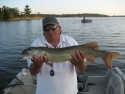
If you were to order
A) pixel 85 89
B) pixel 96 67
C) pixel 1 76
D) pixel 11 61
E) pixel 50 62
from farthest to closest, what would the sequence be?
1. pixel 11 61
2. pixel 96 67
3. pixel 1 76
4. pixel 85 89
5. pixel 50 62

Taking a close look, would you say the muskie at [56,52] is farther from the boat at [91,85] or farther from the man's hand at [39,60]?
the boat at [91,85]

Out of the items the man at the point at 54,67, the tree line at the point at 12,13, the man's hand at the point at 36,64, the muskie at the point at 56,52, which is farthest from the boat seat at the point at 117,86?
the tree line at the point at 12,13

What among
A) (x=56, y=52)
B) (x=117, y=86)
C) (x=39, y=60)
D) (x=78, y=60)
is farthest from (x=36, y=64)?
(x=117, y=86)

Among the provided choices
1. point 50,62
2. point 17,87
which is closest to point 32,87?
point 17,87

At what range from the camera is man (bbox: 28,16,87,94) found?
2.84 metres

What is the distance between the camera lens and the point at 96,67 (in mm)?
11164

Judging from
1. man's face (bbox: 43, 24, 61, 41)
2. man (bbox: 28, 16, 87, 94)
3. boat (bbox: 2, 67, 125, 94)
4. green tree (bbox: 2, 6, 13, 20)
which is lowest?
boat (bbox: 2, 67, 125, 94)

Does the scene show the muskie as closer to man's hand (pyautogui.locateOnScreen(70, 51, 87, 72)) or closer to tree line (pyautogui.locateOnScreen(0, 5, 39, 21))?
man's hand (pyautogui.locateOnScreen(70, 51, 87, 72))

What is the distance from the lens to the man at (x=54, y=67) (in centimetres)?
284

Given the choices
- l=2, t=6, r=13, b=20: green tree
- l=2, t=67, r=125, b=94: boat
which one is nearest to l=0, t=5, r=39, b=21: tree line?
l=2, t=6, r=13, b=20: green tree

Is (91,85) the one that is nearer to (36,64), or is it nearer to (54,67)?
(54,67)

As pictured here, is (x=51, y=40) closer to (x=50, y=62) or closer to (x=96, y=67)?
(x=50, y=62)

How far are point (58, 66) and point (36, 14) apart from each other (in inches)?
6525

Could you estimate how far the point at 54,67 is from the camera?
2877 millimetres
